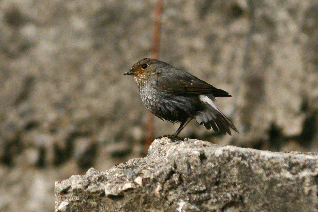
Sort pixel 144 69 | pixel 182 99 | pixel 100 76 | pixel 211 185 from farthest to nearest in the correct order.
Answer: pixel 100 76
pixel 144 69
pixel 182 99
pixel 211 185

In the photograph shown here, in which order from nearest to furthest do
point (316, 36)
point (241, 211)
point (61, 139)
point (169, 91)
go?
point (241, 211), point (169, 91), point (61, 139), point (316, 36)

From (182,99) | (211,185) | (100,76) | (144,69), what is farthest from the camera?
(100,76)

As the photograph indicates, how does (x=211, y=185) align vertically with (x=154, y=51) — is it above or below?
below

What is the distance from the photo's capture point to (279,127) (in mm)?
7625

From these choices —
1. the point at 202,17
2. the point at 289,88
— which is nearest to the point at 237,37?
the point at 202,17

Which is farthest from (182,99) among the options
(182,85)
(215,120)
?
(215,120)

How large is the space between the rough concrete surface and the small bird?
1.73 meters

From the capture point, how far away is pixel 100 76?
7180mm

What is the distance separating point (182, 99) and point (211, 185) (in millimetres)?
2100

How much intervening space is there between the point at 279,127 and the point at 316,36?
1466 millimetres

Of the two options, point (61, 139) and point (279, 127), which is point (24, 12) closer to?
point (61, 139)

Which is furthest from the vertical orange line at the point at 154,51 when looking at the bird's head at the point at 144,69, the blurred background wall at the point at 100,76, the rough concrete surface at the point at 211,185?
the rough concrete surface at the point at 211,185

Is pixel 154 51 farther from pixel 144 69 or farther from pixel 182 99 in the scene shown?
pixel 182 99

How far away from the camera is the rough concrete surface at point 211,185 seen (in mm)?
3035
